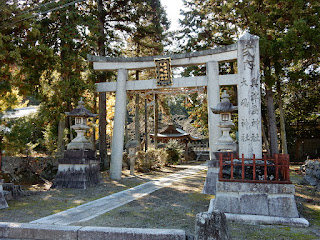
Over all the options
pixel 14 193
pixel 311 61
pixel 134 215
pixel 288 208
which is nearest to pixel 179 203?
pixel 134 215

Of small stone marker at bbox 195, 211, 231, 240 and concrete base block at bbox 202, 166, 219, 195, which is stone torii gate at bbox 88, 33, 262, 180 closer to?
concrete base block at bbox 202, 166, 219, 195

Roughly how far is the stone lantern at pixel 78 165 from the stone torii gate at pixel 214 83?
1727 mm

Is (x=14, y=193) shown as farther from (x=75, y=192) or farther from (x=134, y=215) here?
(x=134, y=215)

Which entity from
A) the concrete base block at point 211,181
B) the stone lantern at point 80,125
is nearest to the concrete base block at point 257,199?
the concrete base block at point 211,181

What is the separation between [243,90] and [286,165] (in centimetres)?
259

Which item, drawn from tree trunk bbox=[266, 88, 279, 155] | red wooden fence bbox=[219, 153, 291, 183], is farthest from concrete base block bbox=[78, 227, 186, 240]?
tree trunk bbox=[266, 88, 279, 155]

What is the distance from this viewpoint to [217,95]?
11.2 m

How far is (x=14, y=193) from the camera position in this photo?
8.15 metres

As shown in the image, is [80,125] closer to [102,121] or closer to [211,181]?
[102,121]

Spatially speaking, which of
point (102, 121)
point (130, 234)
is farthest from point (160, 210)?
point (102, 121)

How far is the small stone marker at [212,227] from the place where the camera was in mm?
3633

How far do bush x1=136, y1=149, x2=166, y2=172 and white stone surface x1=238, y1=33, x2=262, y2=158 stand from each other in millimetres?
9509

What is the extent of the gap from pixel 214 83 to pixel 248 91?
392 cm

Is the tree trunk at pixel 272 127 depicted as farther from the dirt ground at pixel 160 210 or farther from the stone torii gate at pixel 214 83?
the dirt ground at pixel 160 210
